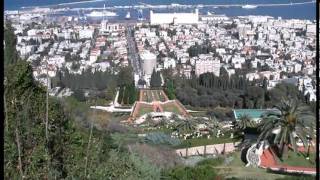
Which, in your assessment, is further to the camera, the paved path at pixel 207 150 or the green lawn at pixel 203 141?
the green lawn at pixel 203 141

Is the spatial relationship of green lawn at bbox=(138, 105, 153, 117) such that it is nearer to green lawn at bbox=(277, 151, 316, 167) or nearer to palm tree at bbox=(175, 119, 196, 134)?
palm tree at bbox=(175, 119, 196, 134)

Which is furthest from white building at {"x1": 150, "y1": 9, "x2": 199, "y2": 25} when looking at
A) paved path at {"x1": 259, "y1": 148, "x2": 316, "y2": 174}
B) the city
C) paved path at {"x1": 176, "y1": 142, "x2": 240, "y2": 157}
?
paved path at {"x1": 259, "y1": 148, "x2": 316, "y2": 174}

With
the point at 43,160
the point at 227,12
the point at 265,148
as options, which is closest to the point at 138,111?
the point at 227,12

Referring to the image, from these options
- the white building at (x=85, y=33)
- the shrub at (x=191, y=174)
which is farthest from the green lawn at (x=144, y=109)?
the shrub at (x=191, y=174)

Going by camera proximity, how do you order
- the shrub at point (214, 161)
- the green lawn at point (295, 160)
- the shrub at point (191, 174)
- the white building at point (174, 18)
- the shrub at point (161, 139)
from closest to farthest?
1. the shrub at point (191, 174)
2. the shrub at point (214, 161)
3. the green lawn at point (295, 160)
4. the shrub at point (161, 139)
5. the white building at point (174, 18)

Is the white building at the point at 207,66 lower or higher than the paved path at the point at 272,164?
higher

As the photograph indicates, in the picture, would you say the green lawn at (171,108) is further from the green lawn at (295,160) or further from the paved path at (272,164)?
the green lawn at (295,160)

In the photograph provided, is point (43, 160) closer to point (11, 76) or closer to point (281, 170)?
point (11, 76)
